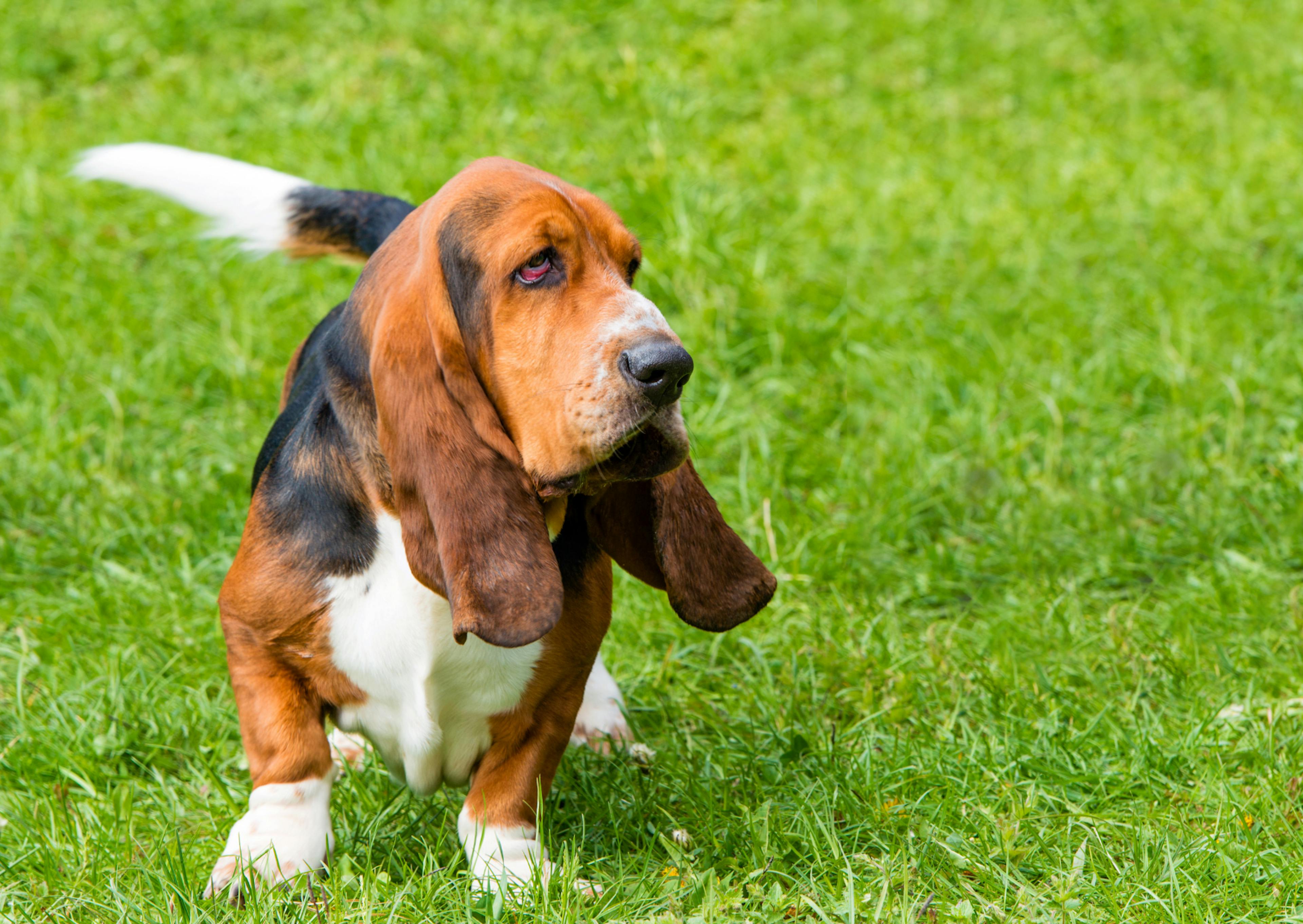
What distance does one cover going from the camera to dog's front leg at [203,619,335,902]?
2.79 meters

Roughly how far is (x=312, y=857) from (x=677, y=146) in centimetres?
499

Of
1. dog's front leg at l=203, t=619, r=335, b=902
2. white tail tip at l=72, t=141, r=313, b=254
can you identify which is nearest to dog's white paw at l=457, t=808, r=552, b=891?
dog's front leg at l=203, t=619, r=335, b=902

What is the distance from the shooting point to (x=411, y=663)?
111 inches

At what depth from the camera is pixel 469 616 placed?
2.48m

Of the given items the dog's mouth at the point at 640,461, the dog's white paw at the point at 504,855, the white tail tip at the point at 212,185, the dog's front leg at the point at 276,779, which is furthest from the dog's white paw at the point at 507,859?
the white tail tip at the point at 212,185

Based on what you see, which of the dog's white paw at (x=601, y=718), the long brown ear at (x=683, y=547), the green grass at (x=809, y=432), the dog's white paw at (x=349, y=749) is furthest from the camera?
the dog's white paw at (x=601, y=718)

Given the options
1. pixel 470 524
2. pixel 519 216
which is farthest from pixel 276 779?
pixel 519 216

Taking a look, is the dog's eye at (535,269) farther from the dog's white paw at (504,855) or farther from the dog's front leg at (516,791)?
the dog's white paw at (504,855)

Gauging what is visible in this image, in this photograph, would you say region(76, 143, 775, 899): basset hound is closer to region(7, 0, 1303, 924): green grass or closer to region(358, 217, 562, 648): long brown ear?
region(358, 217, 562, 648): long brown ear

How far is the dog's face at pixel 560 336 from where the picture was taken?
2.40 metres

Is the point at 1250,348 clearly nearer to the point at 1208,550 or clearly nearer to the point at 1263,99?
the point at 1208,550

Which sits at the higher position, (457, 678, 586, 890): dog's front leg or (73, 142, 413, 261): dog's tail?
(73, 142, 413, 261): dog's tail

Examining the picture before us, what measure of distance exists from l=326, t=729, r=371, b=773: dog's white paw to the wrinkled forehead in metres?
1.49

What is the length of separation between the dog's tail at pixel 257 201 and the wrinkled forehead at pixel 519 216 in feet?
4.28
